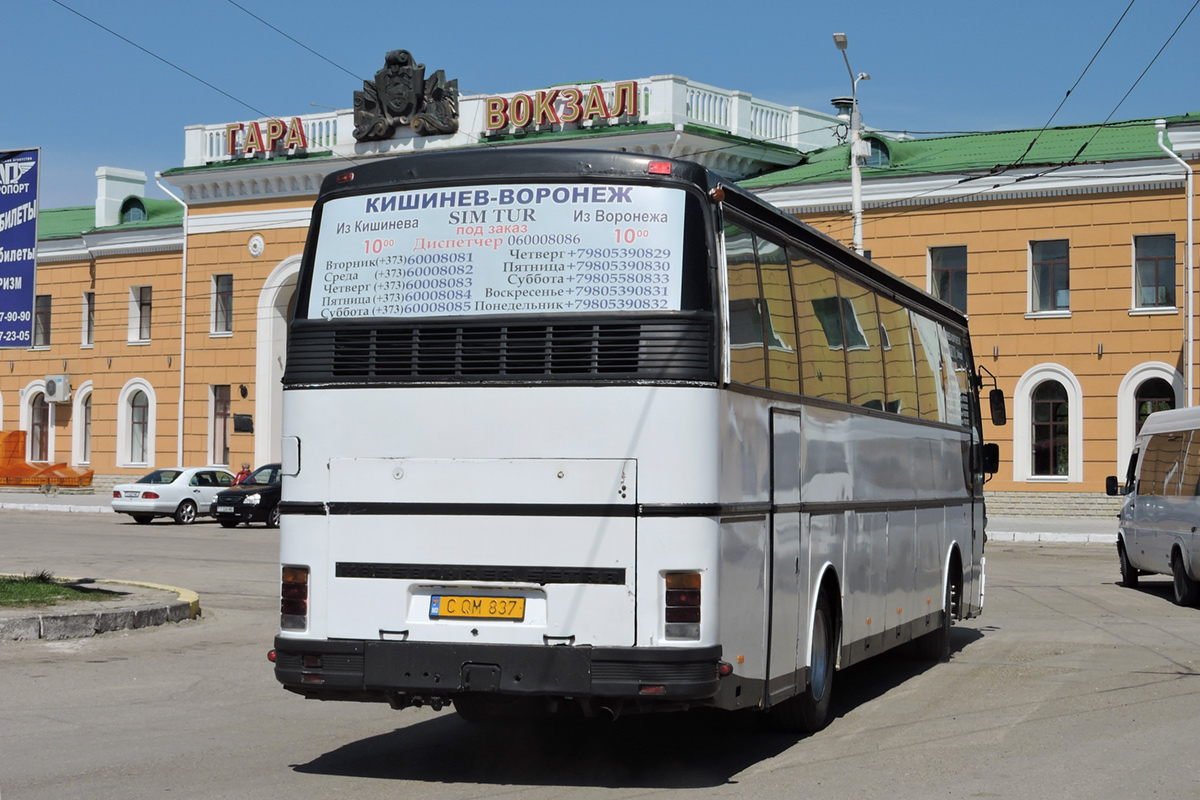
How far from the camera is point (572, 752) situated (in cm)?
870

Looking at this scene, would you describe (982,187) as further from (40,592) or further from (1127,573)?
(40,592)

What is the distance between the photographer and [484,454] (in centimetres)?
769

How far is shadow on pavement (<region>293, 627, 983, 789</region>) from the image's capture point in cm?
792

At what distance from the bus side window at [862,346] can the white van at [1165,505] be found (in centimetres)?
850

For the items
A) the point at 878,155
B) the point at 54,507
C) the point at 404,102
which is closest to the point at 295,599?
the point at 878,155

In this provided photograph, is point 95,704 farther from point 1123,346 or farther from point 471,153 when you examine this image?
point 1123,346

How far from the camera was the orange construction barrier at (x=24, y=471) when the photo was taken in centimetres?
5116

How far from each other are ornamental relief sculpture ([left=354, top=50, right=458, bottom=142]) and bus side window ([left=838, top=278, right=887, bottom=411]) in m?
34.3

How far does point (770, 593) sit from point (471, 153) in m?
2.90

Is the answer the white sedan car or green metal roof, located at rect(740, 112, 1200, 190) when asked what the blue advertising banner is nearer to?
the white sedan car

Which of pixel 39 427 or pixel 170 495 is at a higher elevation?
pixel 39 427

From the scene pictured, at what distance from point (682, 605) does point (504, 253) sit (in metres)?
2.04

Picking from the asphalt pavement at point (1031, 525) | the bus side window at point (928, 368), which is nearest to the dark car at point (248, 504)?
the asphalt pavement at point (1031, 525)

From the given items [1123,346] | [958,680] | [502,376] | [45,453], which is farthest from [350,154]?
[502,376]
